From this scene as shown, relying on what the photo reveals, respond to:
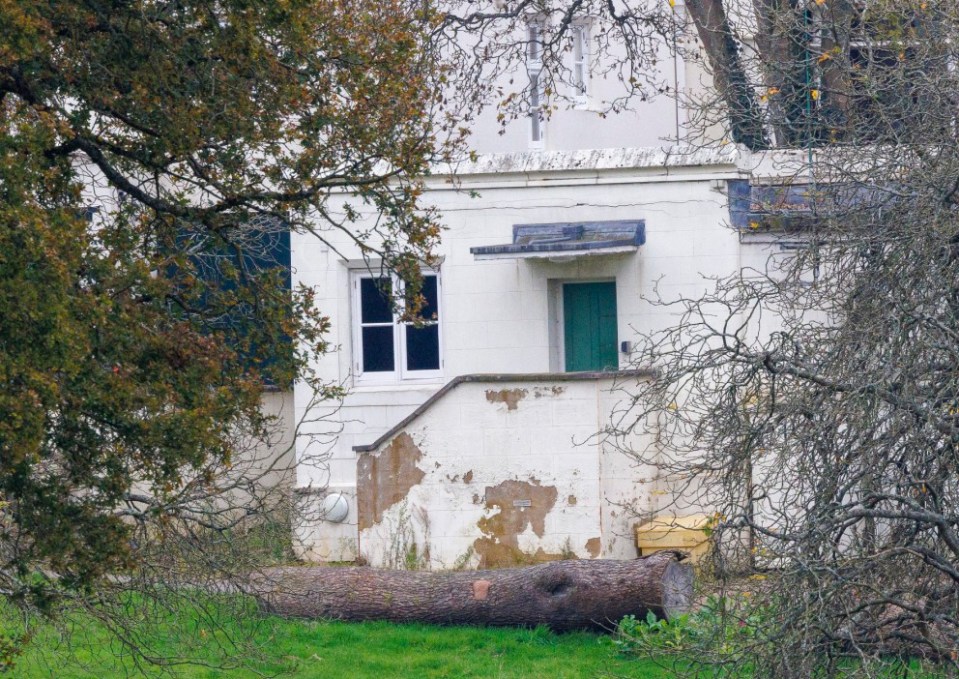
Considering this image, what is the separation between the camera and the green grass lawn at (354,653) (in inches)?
399

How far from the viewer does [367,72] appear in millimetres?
7949

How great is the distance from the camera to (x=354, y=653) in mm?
10961

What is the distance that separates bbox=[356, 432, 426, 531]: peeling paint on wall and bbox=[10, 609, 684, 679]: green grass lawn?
1894mm

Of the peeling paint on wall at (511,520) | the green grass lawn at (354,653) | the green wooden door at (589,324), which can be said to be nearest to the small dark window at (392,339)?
the green wooden door at (589,324)

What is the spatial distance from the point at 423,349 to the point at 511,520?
298 cm

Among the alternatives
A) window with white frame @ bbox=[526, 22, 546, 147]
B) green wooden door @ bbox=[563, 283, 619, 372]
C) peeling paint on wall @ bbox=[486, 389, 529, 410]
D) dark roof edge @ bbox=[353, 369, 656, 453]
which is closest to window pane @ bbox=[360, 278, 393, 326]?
green wooden door @ bbox=[563, 283, 619, 372]

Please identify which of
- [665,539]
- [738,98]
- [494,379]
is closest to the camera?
[738,98]

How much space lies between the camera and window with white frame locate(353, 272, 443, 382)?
50.1 ft

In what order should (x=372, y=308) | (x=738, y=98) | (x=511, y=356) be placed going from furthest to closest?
(x=372, y=308), (x=511, y=356), (x=738, y=98)

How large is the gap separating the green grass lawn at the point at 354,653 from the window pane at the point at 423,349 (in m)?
4.35

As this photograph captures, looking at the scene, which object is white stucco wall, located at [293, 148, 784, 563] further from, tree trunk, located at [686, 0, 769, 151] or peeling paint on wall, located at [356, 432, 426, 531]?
tree trunk, located at [686, 0, 769, 151]

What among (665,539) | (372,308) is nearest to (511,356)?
(372,308)

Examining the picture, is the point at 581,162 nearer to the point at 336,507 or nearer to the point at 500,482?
the point at 500,482

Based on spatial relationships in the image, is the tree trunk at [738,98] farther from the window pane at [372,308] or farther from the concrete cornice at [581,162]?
the window pane at [372,308]
